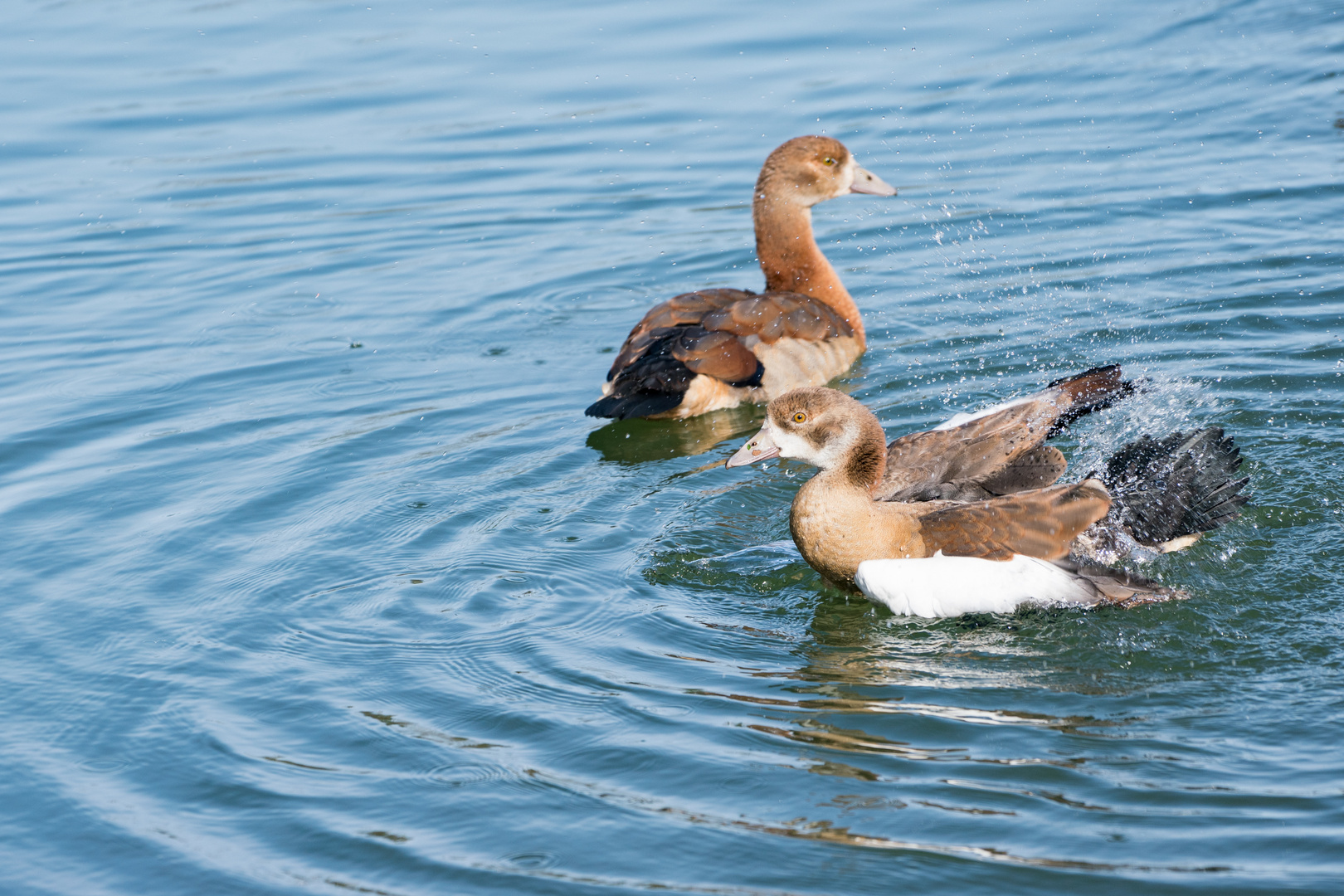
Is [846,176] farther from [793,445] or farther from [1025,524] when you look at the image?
[1025,524]

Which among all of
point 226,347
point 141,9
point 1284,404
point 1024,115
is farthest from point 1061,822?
point 141,9

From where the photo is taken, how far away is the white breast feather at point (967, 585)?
616cm

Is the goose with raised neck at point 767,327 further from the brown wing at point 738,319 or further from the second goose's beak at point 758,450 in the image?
the second goose's beak at point 758,450

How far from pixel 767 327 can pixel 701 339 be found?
0.54 m

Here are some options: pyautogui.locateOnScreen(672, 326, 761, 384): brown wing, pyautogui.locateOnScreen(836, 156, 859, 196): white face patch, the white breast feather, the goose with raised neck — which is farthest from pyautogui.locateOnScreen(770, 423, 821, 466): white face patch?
pyautogui.locateOnScreen(836, 156, 859, 196): white face patch

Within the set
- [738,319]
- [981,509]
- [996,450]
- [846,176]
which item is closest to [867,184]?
[846,176]

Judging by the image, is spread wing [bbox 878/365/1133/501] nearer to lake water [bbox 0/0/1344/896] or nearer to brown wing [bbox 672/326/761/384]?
lake water [bbox 0/0/1344/896]

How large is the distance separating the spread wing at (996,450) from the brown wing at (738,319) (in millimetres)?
2119

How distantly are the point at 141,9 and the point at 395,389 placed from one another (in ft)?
37.5

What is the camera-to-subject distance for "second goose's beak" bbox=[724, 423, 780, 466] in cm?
674

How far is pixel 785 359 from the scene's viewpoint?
30.6ft

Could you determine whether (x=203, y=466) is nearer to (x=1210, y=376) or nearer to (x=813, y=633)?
(x=813, y=633)

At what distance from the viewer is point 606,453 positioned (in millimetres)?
8625

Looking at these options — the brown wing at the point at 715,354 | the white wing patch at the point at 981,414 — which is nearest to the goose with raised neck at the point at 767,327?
the brown wing at the point at 715,354
